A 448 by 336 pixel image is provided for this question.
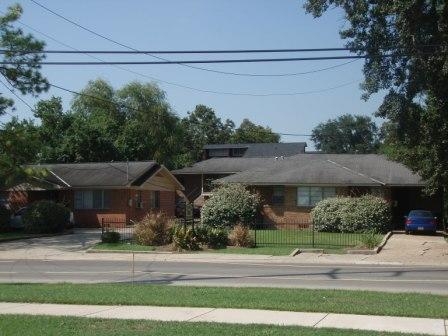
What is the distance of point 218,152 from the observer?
263 feet

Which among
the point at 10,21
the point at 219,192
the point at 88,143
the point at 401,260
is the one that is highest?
the point at 10,21

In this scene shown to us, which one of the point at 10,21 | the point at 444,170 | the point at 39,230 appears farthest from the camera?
the point at 39,230

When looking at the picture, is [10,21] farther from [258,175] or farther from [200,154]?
[200,154]

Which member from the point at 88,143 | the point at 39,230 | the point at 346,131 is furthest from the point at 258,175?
the point at 346,131

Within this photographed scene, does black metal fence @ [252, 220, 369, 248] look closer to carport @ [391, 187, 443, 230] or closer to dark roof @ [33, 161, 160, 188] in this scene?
carport @ [391, 187, 443, 230]

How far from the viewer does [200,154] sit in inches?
3782

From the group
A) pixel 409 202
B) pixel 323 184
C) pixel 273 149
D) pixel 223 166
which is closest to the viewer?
pixel 323 184

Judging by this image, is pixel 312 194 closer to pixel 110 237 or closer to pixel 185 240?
pixel 185 240

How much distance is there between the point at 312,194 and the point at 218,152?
135 ft

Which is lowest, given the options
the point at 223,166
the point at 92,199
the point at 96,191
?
the point at 92,199

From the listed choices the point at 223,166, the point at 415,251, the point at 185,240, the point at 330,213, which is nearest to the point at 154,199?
the point at 223,166

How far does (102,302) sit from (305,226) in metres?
27.9

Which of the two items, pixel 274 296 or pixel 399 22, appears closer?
pixel 274 296

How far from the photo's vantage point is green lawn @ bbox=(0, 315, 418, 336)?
8758mm
